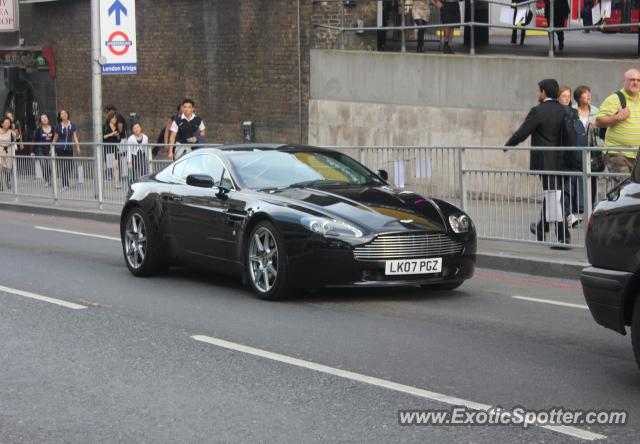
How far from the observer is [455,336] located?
9289 mm

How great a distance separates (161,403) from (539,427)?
85.3 inches

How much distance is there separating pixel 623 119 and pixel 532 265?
183 centimetres

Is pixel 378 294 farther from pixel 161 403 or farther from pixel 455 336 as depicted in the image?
pixel 161 403

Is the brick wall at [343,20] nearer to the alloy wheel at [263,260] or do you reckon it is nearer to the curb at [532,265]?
the curb at [532,265]

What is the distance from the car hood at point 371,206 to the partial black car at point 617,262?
3216 mm

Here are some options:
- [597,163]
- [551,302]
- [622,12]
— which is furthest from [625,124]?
[622,12]

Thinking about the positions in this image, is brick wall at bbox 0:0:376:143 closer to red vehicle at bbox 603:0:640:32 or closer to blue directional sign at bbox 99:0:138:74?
blue directional sign at bbox 99:0:138:74

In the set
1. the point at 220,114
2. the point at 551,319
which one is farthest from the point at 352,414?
the point at 220,114

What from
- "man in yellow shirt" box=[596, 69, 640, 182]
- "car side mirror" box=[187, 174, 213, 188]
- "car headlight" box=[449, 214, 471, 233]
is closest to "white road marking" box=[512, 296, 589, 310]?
"car headlight" box=[449, 214, 471, 233]

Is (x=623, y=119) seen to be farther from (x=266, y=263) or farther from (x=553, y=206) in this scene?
(x=266, y=263)

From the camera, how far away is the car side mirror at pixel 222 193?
39.1 ft

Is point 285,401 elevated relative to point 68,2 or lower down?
lower down

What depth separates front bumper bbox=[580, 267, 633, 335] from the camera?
293 inches

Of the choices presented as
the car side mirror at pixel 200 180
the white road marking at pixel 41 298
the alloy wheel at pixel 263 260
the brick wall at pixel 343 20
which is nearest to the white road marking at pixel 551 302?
the alloy wheel at pixel 263 260
